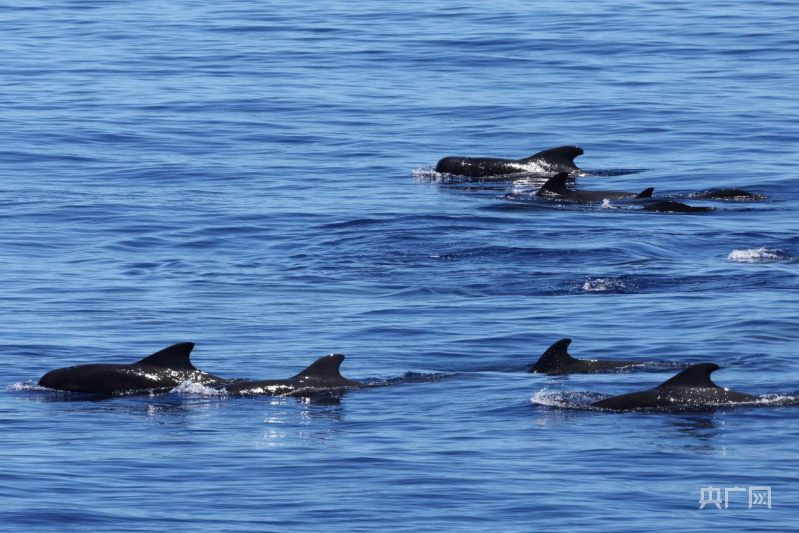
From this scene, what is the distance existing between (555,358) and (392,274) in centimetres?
595

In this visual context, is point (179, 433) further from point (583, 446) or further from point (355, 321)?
point (355, 321)

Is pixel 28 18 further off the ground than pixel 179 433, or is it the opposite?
pixel 28 18

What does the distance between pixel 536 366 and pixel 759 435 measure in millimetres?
3446

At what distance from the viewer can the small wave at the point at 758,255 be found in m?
23.9

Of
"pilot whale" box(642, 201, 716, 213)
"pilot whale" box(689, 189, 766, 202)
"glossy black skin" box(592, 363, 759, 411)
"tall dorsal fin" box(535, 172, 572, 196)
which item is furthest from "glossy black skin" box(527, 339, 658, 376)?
"pilot whale" box(689, 189, 766, 202)

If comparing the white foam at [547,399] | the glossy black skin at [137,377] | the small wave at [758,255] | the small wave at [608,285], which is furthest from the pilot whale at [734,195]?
the glossy black skin at [137,377]

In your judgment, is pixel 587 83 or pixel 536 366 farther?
pixel 587 83

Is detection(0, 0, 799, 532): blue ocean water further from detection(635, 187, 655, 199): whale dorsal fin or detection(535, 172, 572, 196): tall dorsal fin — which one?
detection(635, 187, 655, 199): whale dorsal fin

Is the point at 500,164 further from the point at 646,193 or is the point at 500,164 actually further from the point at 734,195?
the point at 734,195

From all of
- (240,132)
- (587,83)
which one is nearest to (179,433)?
(240,132)

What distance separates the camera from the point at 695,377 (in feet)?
53.0

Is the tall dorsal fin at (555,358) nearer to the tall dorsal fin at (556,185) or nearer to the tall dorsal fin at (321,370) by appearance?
the tall dorsal fin at (321,370)

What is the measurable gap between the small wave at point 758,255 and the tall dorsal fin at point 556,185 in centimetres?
534

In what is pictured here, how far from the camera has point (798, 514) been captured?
42.5 ft
